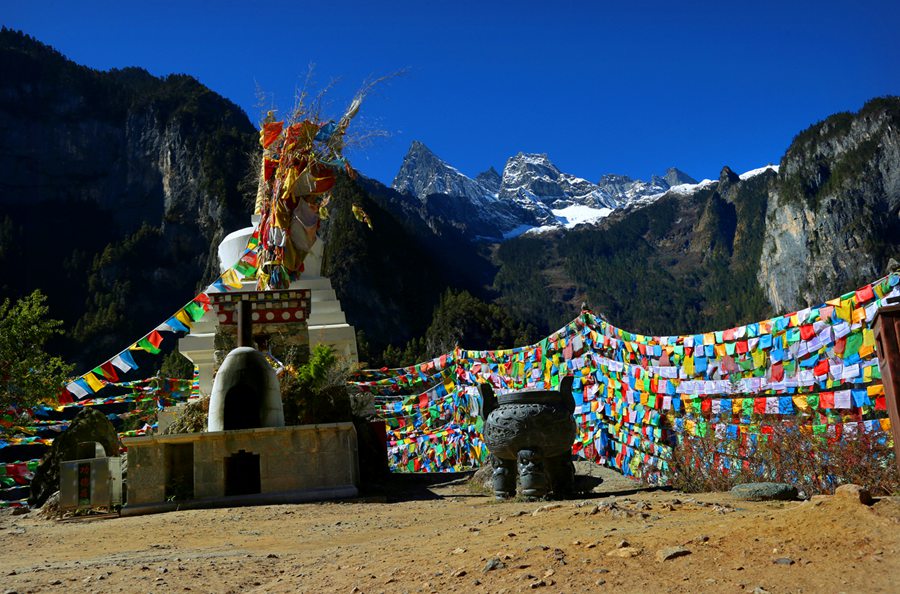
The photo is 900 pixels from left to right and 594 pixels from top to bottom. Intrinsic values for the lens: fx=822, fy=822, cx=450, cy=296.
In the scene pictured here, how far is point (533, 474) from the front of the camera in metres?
8.41

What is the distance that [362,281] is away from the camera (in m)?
110

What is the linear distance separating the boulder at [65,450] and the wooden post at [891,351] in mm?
11379

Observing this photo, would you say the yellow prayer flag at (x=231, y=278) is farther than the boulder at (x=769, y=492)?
Yes

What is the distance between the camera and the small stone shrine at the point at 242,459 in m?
10.6

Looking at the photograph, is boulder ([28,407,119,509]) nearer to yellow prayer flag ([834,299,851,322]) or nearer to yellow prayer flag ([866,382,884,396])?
yellow prayer flag ([834,299,851,322])

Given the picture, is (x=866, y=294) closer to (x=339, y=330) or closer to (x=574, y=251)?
(x=339, y=330)

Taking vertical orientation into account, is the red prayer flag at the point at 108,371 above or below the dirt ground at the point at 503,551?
above

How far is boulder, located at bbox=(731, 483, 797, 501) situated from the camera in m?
6.46

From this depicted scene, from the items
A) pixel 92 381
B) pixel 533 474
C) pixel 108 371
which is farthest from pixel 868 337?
pixel 92 381

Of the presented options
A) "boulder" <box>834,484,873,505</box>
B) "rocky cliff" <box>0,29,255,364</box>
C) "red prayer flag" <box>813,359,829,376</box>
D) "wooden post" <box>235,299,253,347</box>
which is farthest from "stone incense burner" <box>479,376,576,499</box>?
"rocky cliff" <box>0,29,255,364</box>

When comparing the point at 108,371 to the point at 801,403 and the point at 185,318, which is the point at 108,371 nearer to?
the point at 185,318

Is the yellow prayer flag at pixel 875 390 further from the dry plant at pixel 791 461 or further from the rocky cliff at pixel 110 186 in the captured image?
the rocky cliff at pixel 110 186

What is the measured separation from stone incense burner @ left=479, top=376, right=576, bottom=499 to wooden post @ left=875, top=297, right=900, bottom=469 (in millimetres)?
3593

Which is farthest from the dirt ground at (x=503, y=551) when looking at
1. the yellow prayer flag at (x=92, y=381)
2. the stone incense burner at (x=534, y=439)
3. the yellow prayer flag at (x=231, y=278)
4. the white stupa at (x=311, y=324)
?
the yellow prayer flag at (x=231, y=278)
